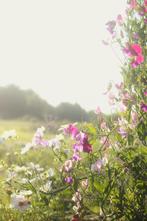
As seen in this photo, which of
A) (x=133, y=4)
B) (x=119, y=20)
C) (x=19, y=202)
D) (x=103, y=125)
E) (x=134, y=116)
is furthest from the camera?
A: (x=119, y=20)

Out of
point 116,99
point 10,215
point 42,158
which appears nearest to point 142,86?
point 116,99

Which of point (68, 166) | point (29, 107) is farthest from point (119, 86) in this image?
point (29, 107)

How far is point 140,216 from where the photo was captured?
3186mm

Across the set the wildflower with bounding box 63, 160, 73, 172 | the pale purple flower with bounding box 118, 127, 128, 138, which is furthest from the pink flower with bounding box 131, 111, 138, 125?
the wildflower with bounding box 63, 160, 73, 172

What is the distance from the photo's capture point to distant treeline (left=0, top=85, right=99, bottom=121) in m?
22.8

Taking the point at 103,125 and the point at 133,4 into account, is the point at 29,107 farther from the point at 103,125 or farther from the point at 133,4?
the point at 103,125

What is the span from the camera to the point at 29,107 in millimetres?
23797

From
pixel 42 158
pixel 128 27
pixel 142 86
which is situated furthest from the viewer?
pixel 42 158

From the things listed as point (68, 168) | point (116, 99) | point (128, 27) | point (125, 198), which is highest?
point (128, 27)

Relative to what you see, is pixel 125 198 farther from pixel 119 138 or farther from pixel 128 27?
pixel 128 27

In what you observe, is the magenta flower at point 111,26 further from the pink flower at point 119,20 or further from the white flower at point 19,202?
the white flower at point 19,202

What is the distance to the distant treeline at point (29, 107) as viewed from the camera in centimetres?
2277

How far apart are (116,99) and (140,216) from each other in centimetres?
169

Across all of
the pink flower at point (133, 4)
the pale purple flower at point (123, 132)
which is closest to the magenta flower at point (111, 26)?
the pink flower at point (133, 4)
